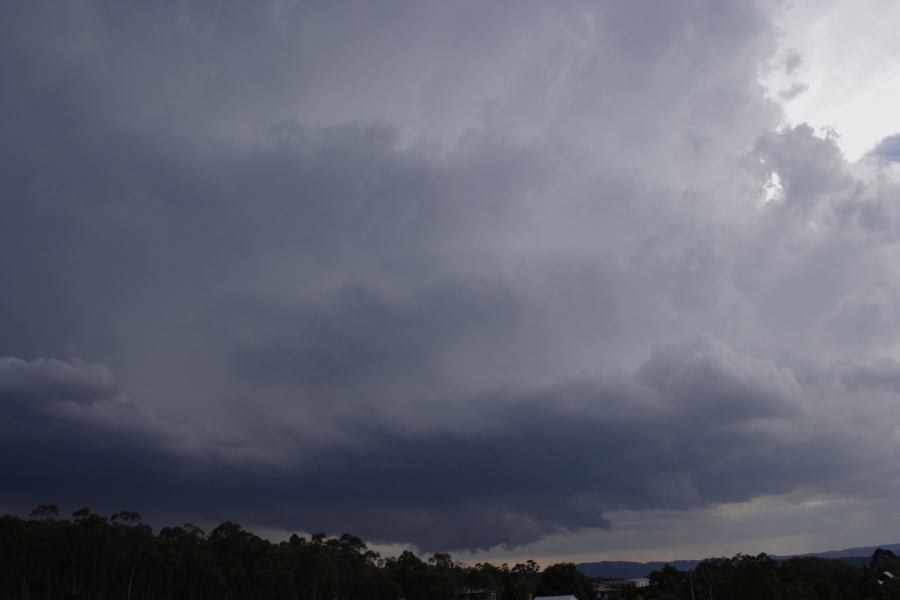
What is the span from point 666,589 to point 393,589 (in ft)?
243

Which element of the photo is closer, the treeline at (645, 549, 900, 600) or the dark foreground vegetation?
the treeline at (645, 549, 900, 600)

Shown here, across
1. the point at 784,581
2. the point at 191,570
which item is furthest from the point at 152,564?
the point at 784,581

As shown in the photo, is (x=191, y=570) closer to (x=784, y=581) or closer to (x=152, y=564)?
(x=152, y=564)

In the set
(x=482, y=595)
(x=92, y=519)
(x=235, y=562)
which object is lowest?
(x=482, y=595)

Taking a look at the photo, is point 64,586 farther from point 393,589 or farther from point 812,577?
point 812,577

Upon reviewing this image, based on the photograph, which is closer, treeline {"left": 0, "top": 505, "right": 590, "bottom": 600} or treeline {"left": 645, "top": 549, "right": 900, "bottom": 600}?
treeline {"left": 645, "top": 549, "right": 900, "bottom": 600}

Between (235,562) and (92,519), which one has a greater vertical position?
(92,519)

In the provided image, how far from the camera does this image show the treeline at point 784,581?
77062 mm

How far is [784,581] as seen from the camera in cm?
13588

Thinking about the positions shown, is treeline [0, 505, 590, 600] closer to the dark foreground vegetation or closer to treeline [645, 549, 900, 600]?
the dark foreground vegetation

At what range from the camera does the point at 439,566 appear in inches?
5950

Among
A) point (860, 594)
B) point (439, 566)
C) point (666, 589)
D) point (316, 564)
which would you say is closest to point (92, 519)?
point (316, 564)

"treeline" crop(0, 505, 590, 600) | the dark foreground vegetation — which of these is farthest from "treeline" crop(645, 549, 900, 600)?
"treeline" crop(0, 505, 590, 600)

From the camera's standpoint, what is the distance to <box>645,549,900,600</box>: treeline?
77.1 m
